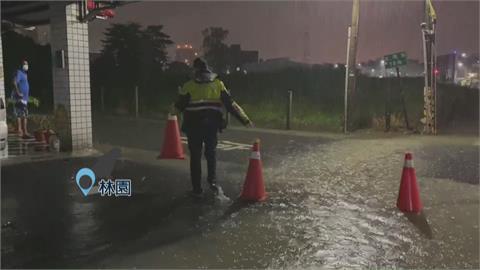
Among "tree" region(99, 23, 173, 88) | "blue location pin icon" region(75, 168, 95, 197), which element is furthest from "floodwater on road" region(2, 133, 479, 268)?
"tree" region(99, 23, 173, 88)

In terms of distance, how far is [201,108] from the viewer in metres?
6.55

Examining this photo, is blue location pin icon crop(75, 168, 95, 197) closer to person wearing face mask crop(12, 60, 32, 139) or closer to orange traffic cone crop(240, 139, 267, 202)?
orange traffic cone crop(240, 139, 267, 202)

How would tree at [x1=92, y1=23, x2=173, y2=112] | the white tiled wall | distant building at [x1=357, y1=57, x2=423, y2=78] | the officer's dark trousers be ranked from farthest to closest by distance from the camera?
1. tree at [x1=92, y1=23, x2=173, y2=112]
2. distant building at [x1=357, y1=57, x2=423, y2=78]
3. the white tiled wall
4. the officer's dark trousers

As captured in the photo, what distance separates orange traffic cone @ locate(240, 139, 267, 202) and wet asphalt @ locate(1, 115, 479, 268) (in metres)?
0.20

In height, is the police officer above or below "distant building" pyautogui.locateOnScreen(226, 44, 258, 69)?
below

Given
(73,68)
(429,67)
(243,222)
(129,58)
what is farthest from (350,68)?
(129,58)

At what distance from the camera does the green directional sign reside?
14394 millimetres

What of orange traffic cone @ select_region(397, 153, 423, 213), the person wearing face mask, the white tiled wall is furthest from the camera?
the person wearing face mask

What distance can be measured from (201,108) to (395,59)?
31.9ft

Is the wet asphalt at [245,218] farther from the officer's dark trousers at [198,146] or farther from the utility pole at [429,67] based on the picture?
the utility pole at [429,67]

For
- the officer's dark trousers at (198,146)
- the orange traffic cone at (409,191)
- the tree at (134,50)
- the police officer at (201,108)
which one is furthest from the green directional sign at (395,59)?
the tree at (134,50)

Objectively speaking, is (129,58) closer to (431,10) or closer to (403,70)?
(403,70)

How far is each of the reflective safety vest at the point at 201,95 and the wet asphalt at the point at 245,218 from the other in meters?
1.21

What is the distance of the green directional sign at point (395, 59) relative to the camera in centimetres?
1439
